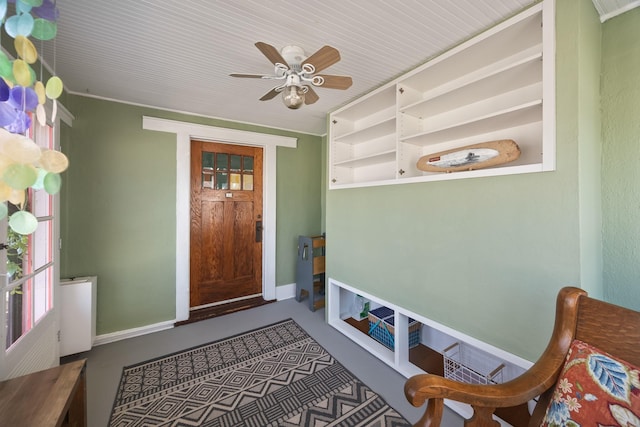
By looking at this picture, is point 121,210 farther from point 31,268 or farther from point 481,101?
point 481,101

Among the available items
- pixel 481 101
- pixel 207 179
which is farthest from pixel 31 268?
pixel 481 101

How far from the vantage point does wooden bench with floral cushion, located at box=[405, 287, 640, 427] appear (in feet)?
2.49

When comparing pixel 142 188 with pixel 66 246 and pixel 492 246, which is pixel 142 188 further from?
pixel 492 246

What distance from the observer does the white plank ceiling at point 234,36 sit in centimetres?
133

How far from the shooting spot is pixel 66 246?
7.48 feet

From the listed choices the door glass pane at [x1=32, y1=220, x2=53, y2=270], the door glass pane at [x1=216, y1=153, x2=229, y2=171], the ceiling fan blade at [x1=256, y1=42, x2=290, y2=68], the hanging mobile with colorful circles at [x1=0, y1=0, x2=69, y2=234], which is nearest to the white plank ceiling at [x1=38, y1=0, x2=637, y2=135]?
the ceiling fan blade at [x1=256, y1=42, x2=290, y2=68]

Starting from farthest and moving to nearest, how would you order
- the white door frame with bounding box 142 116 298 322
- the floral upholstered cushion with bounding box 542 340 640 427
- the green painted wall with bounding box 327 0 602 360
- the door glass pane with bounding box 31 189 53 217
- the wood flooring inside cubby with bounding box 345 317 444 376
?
the white door frame with bounding box 142 116 298 322, the wood flooring inside cubby with bounding box 345 317 444 376, the door glass pane with bounding box 31 189 53 217, the green painted wall with bounding box 327 0 602 360, the floral upholstered cushion with bounding box 542 340 640 427

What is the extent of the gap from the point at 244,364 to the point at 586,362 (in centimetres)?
207

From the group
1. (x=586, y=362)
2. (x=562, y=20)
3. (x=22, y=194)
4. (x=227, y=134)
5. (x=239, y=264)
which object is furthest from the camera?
(x=239, y=264)

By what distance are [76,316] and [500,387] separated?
2938mm

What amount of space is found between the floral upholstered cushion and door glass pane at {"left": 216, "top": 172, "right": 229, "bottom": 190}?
3.13 m

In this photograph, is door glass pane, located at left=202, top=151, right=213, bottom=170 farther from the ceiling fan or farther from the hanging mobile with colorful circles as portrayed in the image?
the hanging mobile with colorful circles

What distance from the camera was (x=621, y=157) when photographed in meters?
1.35

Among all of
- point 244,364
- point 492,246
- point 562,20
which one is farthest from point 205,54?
point 244,364
